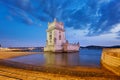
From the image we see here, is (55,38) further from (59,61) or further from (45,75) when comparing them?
(45,75)

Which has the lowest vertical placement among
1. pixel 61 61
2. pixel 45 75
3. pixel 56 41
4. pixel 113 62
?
pixel 61 61

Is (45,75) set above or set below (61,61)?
above

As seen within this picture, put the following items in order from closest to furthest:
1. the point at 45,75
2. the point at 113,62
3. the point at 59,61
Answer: the point at 45,75 → the point at 113,62 → the point at 59,61

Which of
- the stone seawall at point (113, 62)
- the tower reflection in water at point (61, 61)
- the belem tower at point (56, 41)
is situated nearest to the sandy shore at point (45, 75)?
the stone seawall at point (113, 62)

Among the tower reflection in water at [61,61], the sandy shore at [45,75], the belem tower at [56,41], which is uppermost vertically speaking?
the belem tower at [56,41]

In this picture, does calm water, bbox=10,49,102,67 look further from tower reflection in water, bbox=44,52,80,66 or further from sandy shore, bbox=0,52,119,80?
sandy shore, bbox=0,52,119,80

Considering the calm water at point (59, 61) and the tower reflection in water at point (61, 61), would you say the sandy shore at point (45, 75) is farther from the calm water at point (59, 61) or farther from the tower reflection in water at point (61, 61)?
the tower reflection in water at point (61, 61)

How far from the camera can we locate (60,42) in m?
68.2

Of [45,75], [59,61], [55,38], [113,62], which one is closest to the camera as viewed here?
[45,75]

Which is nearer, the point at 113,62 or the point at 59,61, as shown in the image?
the point at 113,62

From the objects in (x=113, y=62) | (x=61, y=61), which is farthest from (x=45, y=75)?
(x=61, y=61)

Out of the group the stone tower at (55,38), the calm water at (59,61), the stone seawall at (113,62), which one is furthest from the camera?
the stone tower at (55,38)

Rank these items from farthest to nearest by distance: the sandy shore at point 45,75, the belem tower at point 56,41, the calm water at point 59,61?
the belem tower at point 56,41, the calm water at point 59,61, the sandy shore at point 45,75

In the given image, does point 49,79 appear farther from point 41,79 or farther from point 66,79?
point 66,79
